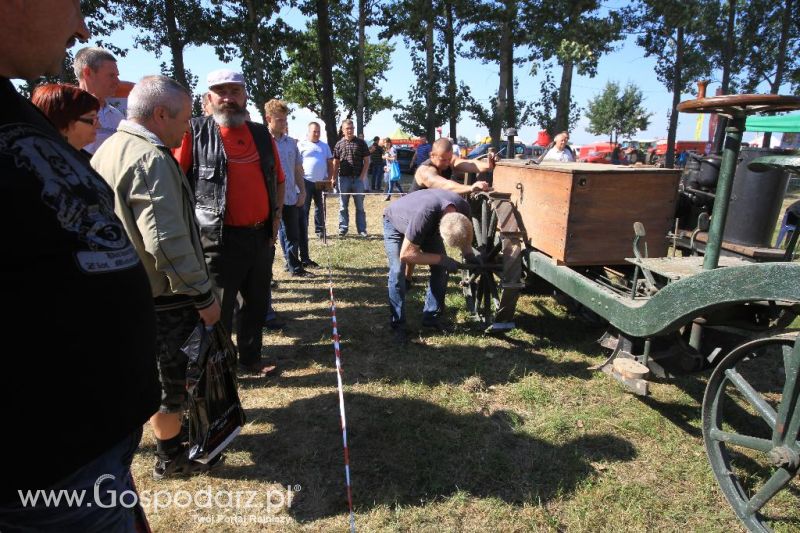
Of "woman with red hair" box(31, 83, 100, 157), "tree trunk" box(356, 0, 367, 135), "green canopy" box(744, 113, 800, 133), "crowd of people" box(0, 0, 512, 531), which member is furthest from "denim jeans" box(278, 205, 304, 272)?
"tree trunk" box(356, 0, 367, 135)

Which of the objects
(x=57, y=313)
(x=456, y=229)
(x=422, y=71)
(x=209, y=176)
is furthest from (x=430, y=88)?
(x=57, y=313)

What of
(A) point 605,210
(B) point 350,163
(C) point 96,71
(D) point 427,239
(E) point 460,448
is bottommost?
(E) point 460,448

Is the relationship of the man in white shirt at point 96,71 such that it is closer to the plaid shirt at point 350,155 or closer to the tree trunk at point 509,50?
the plaid shirt at point 350,155

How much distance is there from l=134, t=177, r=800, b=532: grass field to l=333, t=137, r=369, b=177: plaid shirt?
179 inches

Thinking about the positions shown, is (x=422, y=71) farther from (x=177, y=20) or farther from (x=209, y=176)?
(x=209, y=176)

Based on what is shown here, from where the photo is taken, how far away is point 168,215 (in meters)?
1.95

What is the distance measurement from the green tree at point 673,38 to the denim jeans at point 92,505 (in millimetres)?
21312

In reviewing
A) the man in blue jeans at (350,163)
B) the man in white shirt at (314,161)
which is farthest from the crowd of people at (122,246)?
the man in blue jeans at (350,163)

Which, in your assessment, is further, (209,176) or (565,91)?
(565,91)

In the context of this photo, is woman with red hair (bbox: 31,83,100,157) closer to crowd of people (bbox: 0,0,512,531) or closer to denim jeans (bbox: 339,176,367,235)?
crowd of people (bbox: 0,0,512,531)

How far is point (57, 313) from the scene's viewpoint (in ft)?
2.77

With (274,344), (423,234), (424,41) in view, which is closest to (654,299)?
(423,234)

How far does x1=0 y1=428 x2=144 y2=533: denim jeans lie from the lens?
3.02 feet

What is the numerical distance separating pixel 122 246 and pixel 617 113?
5163 centimetres
